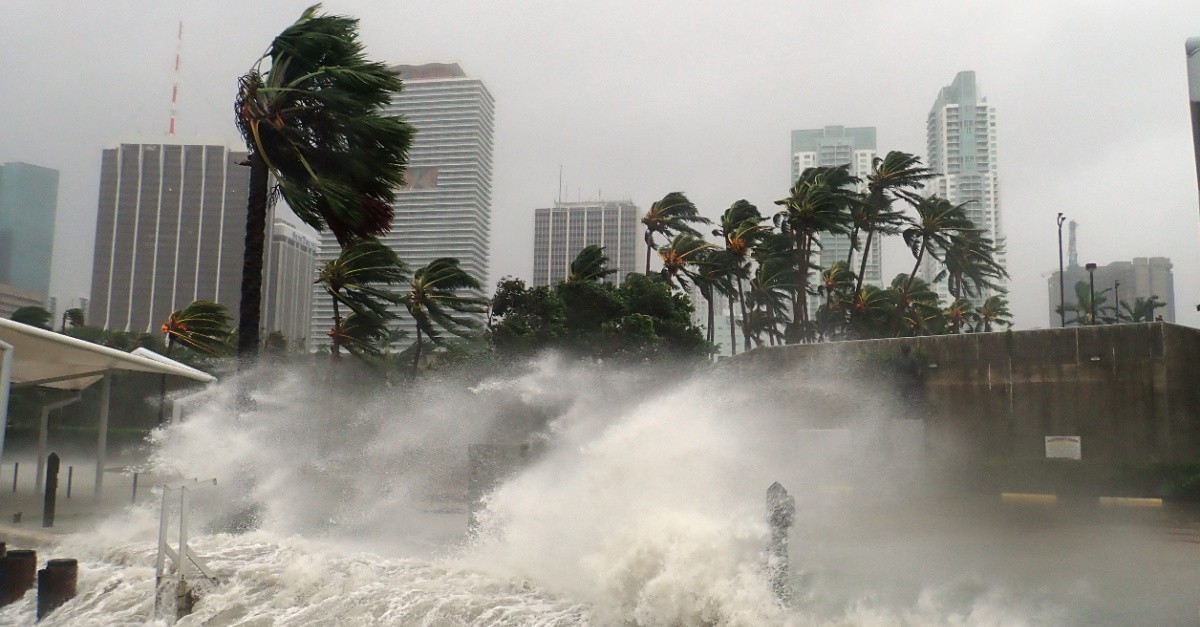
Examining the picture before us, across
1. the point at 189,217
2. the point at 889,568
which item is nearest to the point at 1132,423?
the point at 889,568

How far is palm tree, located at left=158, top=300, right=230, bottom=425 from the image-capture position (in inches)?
809

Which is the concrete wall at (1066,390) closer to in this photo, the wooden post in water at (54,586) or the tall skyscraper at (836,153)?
the wooden post in water at (54,586)

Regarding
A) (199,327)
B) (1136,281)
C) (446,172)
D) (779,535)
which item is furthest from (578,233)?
(779,535)

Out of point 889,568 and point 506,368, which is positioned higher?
point 506,368

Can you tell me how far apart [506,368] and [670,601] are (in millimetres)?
26649

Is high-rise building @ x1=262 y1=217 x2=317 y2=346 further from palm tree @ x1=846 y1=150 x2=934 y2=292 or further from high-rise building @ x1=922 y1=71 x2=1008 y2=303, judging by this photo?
high-rise building @ x1=922 y1=71 x2=1008 y2=303

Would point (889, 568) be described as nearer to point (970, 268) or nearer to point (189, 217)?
point (970, 268)

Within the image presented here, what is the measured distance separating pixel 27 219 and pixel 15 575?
57023 millimetres

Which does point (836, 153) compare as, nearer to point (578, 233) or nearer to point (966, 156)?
point (966, 156)

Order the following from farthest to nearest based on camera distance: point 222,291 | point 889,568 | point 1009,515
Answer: point 222,291, point 1009,515, point 889,568

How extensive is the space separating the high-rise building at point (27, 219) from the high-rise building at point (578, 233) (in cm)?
5578

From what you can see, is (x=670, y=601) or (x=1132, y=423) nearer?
(x=670, y=601)

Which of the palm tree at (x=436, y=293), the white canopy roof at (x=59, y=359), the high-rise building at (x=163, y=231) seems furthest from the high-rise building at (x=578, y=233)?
the white canopy roof at (x=59, y=359)

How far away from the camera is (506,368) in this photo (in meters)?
33.7
